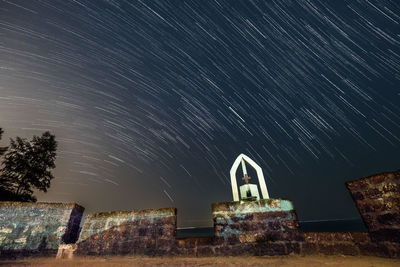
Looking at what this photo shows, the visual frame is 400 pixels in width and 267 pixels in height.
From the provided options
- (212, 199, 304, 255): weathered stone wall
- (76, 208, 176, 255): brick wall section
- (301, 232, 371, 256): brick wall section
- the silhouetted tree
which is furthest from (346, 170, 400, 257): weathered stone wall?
Answer: the silhouetted tree

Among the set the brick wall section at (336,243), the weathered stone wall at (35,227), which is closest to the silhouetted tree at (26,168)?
the weathered stone wall at (35,227)

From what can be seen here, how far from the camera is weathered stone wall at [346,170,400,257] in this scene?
2.36m

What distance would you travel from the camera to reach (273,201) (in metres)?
3.22

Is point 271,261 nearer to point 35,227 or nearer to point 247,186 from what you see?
point 247,186

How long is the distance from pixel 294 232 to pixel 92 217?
3905 millimetres

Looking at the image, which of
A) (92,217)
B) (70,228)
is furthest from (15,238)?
(92,217)

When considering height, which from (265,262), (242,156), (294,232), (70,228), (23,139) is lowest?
(265,262)

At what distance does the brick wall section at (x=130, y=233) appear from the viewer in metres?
3.26

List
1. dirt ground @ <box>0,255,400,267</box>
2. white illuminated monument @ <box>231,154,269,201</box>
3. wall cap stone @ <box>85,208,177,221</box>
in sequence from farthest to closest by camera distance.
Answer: wall cap stone @ <box>85,208,177,221</box> → white illuminated monument @ <box>231,154,269,201</box> → dirt ground @ <box>0,255,400,267</box>

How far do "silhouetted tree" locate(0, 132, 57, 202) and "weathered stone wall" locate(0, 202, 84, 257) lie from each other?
1622 centimetres

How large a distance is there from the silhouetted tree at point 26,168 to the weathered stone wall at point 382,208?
72.2 ft

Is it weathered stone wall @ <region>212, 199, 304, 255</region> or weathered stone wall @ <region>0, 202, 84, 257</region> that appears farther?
weathered stone wall @ <region>0, 202, 84, 257</region>

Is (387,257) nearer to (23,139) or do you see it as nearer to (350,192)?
(350,192)

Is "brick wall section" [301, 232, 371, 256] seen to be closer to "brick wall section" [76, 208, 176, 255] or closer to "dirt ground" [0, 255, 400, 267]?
"dirt ground" [0, 255, 400, 267]
